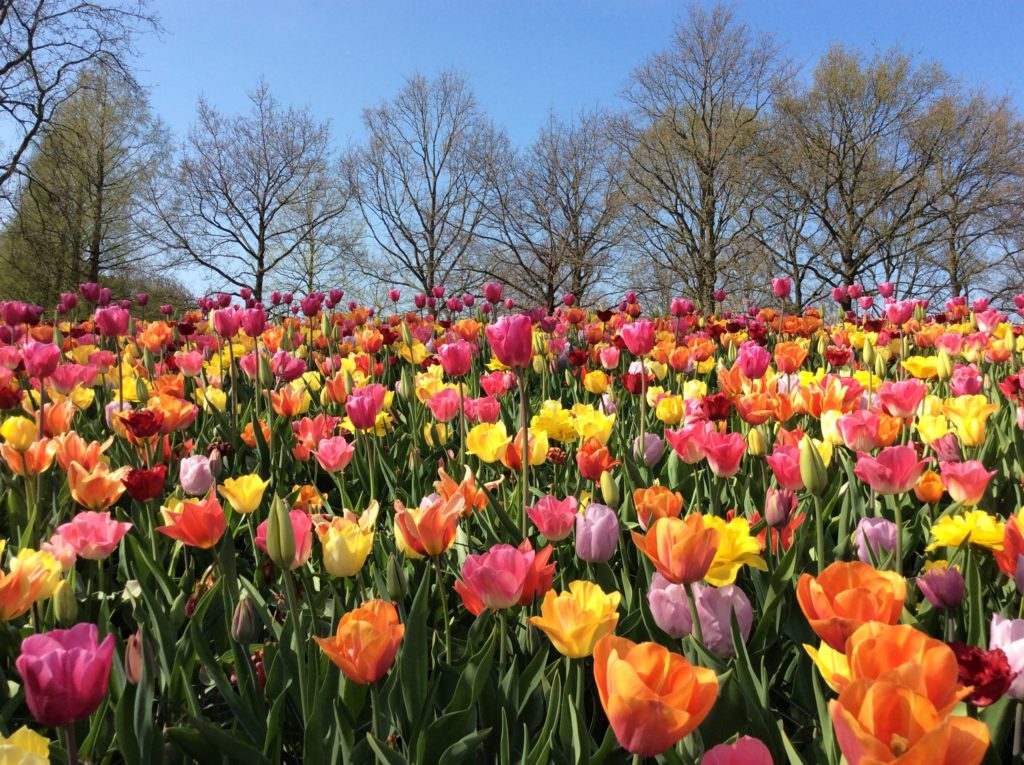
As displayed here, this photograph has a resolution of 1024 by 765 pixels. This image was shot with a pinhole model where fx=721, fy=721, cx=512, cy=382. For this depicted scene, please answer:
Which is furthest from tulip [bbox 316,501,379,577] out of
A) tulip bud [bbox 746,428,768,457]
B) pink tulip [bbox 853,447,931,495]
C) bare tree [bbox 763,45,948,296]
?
bare tree [bbox 763,45,948,296]

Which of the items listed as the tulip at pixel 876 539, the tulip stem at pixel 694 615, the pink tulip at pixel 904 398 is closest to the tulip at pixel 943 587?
the tulip at pixel 876 539

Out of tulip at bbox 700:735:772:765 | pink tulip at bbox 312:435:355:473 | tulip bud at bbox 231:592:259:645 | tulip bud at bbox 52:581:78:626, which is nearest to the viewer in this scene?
tulip at bbox 700:735:772:765

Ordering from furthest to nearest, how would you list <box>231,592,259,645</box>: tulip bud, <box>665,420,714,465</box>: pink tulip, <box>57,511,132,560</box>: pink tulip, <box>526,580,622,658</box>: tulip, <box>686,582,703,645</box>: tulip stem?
1. <box>665,420,714,465</box>: pink tulip
2. <box>57,511,132,560</box>: pink tulip
3. <box>231,592,259,645</box>: tulip bud
4. <box>686,582,703,645</box>: tulip stem
5. <box>526,580,622,658</box>: tulip

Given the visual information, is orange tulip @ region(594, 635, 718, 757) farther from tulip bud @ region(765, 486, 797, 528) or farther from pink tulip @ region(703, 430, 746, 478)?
pink tulip @ region(703, 430, 746, 478)

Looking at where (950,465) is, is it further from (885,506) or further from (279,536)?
(279,536)

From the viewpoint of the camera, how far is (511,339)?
154cm

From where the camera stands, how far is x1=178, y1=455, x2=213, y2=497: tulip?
5.48 ft

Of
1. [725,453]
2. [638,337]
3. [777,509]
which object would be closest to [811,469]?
[777,509]

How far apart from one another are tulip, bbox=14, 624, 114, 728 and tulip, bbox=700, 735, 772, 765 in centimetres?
59

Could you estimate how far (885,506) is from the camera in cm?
180

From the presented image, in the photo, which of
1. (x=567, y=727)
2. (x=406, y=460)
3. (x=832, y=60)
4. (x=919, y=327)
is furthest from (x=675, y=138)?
(x=567, y=727)

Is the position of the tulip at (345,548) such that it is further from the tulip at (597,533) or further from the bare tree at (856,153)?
the bare tree at (856,153)

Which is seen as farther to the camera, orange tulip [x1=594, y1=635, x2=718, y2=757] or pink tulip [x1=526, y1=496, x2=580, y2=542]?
pink tulip [x1=526, y1=496, x2=580, y2=542]

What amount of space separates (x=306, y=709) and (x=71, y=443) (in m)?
1.13
